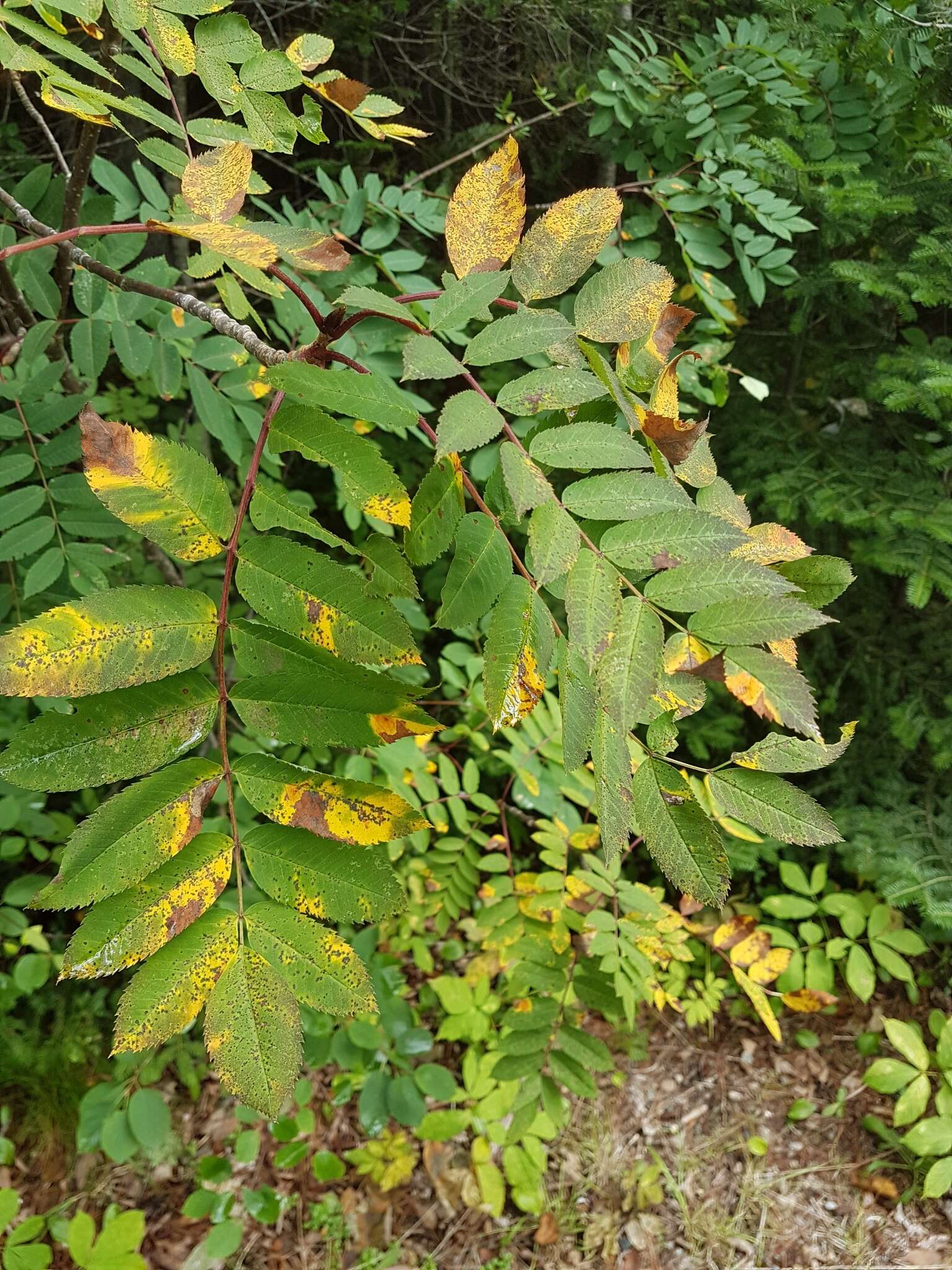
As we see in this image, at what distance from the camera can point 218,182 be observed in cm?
64

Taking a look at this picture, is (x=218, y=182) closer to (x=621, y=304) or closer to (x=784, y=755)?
(x=621, y=304)

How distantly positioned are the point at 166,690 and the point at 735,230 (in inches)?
66.1

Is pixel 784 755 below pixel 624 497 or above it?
below

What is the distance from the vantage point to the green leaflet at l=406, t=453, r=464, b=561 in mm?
681

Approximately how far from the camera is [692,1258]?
1896 millimetres

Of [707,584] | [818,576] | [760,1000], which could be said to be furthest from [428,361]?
[760,1000]

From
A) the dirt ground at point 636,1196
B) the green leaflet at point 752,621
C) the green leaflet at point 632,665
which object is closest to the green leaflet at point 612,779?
the green leaflet at point 632,665

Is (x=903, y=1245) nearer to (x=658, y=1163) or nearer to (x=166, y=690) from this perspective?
(x=658, y=1163)

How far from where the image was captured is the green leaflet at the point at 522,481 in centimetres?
58

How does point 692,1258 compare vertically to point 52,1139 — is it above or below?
below

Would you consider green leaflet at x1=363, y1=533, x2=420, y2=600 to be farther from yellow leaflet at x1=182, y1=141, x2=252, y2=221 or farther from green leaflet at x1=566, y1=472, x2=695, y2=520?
yellow leaflet at x1=182, y1=141, x2=252, y2=221

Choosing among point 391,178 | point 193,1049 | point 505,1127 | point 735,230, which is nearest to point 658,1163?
point 505,1127

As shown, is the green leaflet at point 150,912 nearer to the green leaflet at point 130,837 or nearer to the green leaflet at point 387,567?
the green leaflet at point 130,837

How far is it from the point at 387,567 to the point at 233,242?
11.0 inches
